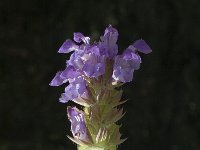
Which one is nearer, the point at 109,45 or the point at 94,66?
the point at 94,66

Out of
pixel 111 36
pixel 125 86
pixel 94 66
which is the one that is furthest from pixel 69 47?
pixel 125 86

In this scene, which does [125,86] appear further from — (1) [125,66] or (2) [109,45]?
(1) [125,66]

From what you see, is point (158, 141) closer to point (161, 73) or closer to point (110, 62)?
point (161, 73)

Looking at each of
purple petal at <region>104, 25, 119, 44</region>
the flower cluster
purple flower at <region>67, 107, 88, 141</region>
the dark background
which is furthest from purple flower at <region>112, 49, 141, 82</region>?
the dark background

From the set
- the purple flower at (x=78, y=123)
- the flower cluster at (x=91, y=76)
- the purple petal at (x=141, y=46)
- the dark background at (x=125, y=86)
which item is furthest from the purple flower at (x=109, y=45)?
the dark background at (x=125, y=86)

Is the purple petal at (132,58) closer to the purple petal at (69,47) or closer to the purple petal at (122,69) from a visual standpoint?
the purple petal at (122,69)

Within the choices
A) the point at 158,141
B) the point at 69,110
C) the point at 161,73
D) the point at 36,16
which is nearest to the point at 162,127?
the point at 158,141

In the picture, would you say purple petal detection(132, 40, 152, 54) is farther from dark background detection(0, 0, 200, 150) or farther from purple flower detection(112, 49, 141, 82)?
dark background detection(0, 0, 200, 150)
